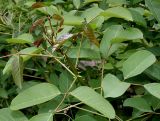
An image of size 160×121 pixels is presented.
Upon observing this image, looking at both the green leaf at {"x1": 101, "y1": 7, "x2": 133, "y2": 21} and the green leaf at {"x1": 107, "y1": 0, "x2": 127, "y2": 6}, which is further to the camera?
the green leaf at {"x1": 107, "y1": 0, "x2": 127, "y2": 6}

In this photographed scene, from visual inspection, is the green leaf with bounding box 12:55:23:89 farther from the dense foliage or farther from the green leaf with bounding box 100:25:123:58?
the green leaf with bounding box 100:25:123:58

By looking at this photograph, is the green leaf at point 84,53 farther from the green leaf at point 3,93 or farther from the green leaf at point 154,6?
the green leaf at point 3,93

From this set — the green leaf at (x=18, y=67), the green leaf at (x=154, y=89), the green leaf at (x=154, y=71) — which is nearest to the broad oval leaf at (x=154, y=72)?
the green leaf at (x=154, y=71)

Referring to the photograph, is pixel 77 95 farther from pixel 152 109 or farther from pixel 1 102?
pixel 1 102

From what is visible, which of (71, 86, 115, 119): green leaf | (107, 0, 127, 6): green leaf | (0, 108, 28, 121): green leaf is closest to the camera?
(71, 86, 115, 119): green leaf

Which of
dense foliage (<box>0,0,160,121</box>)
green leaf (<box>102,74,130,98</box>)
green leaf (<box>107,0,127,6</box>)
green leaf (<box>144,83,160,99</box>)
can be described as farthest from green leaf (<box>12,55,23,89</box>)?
green leaf (<box>107,0,127,6</box>)

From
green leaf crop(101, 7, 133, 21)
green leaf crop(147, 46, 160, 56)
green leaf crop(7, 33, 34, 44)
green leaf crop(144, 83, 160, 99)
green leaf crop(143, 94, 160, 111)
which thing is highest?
green leaf crop(101, 7, 133, 21)

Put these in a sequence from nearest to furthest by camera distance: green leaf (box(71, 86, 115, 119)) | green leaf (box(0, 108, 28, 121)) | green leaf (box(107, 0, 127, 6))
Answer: green leaf (box(71, 86, 115, 119)), green leaf (box(0, 108, 28, 121)), green leaf (box(107, 0, 127, 6))

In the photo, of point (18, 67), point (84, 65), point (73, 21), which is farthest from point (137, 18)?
point (18, 67)
